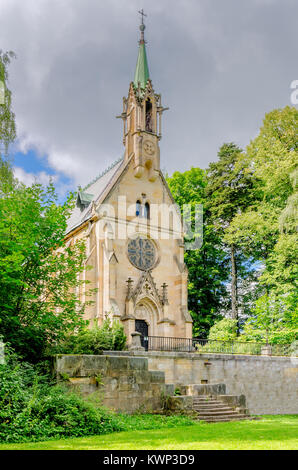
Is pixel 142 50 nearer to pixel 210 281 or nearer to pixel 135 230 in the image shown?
pixel 135 230

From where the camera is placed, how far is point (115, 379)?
13805mm

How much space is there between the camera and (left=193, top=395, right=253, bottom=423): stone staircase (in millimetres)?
15141

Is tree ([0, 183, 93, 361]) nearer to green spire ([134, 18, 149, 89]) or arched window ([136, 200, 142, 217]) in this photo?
arched window ([136, 200, 142, 217])

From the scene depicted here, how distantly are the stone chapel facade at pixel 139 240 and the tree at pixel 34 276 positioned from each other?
38.4 ft

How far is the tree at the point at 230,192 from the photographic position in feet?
124

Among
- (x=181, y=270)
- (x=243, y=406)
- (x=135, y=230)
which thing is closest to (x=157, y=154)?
(x=135, y=230)

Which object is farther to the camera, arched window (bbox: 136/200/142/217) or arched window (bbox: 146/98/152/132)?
arched window (bbox: 146/98/152/132)

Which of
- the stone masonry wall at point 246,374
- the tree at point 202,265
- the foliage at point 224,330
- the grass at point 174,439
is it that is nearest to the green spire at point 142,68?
the tree at point 202,265

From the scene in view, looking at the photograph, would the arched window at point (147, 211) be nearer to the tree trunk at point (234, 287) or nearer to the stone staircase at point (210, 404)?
the tree trunk at point (234, 287)

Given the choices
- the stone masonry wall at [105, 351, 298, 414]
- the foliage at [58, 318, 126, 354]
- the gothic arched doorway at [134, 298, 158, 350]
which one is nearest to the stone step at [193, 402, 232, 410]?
the foliage at [58, 318, 126, 354]

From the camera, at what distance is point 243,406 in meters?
17.0

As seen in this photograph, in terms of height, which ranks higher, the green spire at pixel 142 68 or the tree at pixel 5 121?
the green spire at pixel 142 68

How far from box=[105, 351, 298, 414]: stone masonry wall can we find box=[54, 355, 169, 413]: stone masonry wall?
5398mm

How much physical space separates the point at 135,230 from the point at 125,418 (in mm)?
17810
